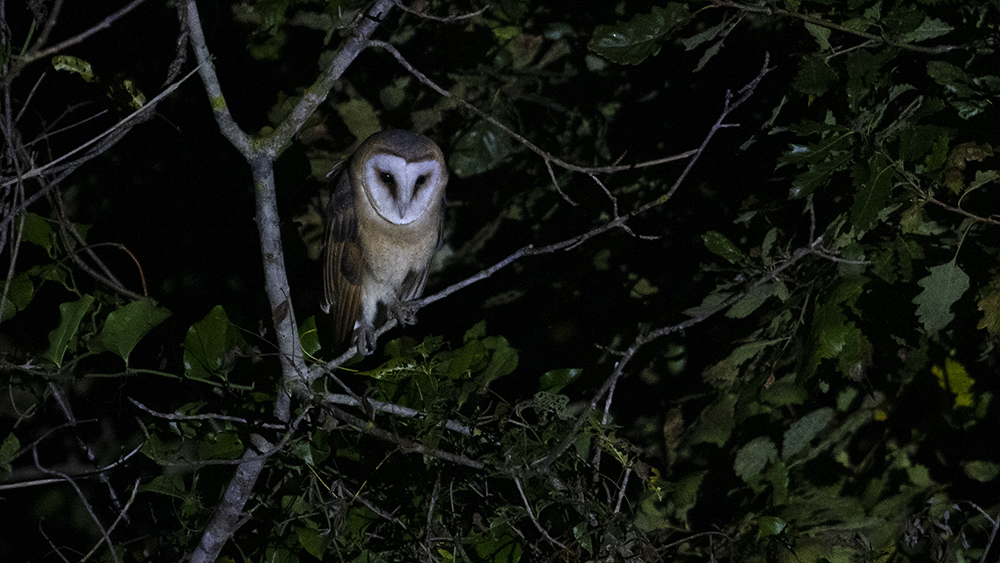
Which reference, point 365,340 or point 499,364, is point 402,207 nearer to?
point 365,340

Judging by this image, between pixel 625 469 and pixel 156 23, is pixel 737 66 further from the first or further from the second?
pixel 156 23

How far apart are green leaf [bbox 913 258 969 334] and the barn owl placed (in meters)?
1.28

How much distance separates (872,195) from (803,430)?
2.73 feet

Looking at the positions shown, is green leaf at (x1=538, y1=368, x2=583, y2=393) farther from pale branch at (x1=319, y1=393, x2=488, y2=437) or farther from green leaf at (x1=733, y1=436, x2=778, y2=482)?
green leaf at (x1=733, y1=436, x2=778, y2=482)

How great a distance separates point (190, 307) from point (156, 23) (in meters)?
0.97

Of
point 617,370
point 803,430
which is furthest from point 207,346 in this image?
point 803,430

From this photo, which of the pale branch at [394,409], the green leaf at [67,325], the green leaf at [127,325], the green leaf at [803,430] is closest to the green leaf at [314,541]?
the pale branch at [394,409]

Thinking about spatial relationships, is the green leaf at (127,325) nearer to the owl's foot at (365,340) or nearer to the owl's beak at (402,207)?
the owl's foot at (365,340)

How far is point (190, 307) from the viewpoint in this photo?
2330 millimetres

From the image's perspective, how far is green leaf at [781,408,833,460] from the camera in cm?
183

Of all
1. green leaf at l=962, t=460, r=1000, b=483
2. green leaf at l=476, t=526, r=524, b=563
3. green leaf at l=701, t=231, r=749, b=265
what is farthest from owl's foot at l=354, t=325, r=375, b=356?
green leaf at l=962, t=460, r=1000, b=483

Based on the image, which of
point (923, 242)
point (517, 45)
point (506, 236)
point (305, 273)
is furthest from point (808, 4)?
point (305, 273)

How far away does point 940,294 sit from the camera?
132 cm

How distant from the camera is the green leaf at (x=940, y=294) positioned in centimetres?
131
